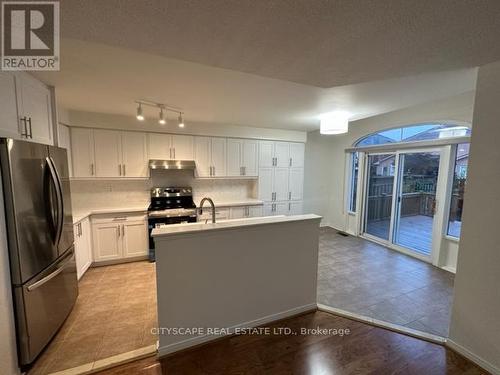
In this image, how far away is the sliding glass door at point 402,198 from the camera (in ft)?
13.2

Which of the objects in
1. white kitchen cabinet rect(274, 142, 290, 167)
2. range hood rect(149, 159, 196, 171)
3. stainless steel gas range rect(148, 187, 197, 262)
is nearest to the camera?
stainless steel gas range rect(148, 187, 197, 262)

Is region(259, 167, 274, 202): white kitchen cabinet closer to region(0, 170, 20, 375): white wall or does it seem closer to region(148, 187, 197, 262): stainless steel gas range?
region(148, 187, 197, 262): stainless steel gas range

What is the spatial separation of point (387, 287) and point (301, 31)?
330cm

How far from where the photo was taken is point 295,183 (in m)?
5.32

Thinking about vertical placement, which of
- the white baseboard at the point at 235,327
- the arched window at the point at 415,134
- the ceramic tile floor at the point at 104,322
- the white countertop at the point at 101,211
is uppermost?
the arched window at the point at 415,134

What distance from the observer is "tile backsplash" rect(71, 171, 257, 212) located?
12.6 ft

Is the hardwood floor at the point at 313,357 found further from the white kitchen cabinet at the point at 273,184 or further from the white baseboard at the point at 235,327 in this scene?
the white kitchen cabinet at the point at 273,184

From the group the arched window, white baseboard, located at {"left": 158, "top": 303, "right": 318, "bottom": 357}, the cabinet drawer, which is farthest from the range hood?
the arched window

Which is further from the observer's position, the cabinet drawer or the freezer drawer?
the cabinet drawer

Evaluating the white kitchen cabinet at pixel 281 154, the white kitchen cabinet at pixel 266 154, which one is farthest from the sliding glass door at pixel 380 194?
the white kitchen cabinet at pixel 266 154

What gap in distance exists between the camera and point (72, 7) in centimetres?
106

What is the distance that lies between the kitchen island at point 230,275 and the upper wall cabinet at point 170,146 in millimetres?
2503

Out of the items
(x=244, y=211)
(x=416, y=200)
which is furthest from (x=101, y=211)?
(x=416, y=200)
